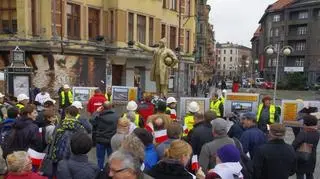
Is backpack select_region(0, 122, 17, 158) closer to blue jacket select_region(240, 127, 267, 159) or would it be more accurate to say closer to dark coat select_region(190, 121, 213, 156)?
dark coat select_region(190, 121, 213, 156)

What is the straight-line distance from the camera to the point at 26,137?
21.7 feet

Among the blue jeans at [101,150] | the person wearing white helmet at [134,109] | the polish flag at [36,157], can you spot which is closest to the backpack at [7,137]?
the polish flag at [36,157]

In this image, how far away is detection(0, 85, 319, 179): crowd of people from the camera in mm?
4301

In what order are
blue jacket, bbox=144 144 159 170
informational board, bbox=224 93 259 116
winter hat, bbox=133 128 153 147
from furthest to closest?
informational board, bbox=224 93 259 116 < blue jacket, bbox=144 144 159 170 < winter hat, bbox=133 128 153 147

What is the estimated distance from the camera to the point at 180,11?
39.7 meters

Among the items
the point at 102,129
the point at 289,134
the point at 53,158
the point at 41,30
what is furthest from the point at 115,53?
the point at 53,158

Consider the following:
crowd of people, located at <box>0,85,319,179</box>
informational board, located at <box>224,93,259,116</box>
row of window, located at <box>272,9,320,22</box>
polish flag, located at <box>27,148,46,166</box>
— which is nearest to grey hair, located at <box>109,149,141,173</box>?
crowd of people, located at <box>0,85,319,179</box>

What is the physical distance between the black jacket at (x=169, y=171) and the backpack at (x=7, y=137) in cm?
337

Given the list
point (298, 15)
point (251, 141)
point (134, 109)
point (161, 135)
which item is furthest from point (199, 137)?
point (298, 15)

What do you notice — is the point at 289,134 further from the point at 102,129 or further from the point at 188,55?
the point at 188,55

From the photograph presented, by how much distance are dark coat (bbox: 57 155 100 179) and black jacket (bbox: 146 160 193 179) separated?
2.75 feet

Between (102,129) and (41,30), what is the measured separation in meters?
19.1

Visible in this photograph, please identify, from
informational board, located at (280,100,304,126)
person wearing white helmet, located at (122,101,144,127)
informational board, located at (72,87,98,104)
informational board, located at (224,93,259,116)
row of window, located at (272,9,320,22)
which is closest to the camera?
person wearing white helmet, located at (122,101,144,127)

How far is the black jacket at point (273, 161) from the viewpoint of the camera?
5.82 metres
